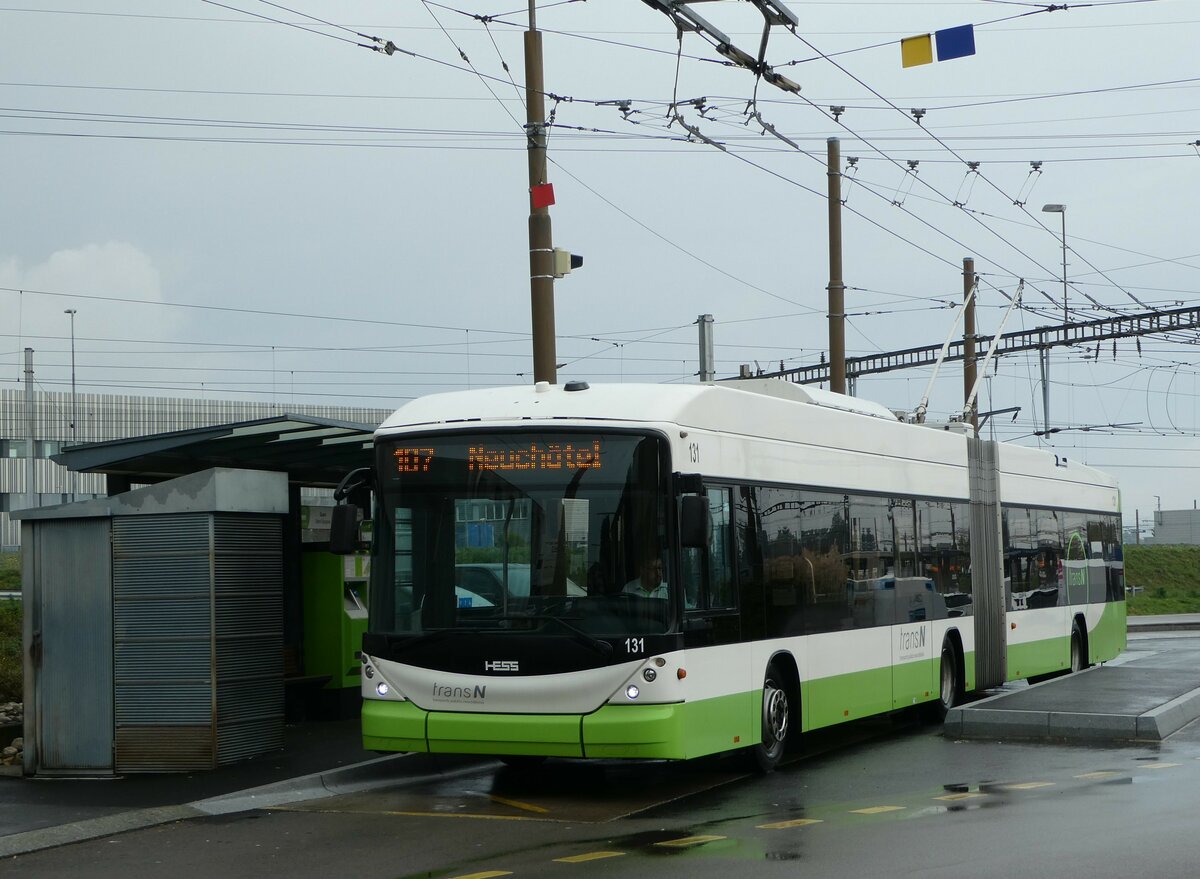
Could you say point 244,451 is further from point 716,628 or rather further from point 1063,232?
point 1063,232

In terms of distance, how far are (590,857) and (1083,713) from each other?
7064 mm

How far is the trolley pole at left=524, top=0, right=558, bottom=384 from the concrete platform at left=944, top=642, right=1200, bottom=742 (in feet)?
17.1

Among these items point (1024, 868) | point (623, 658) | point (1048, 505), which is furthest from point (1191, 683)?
point (1024, 868)

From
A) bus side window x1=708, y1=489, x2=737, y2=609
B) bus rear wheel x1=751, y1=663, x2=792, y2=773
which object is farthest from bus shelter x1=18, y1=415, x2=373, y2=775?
bus rear wheel x1=751, y1=663, x2=792, y2=773

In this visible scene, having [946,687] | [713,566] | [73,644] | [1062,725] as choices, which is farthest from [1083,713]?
[73,644]

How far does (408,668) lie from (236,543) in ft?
8.65

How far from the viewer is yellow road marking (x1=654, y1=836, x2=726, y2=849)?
31.2 feet

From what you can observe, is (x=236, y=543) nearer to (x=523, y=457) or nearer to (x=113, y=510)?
(x=113, y=510)

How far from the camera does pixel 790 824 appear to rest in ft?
33.6

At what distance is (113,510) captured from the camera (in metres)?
13.5

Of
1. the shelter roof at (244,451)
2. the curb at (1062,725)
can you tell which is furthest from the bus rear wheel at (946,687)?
the shelter roof at (244,451)

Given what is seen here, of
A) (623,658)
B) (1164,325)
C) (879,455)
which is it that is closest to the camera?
(623,658)

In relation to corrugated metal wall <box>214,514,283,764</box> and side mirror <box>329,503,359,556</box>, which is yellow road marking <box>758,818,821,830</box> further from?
corrugated metal wall <box>214,514,283,764</box>

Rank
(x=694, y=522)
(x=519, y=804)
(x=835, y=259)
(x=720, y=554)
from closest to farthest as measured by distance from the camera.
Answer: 1. (x=694, y=522)
2. (x=519, y=804)
3. (x=720, y=554)
4. (x=835, y=259)
